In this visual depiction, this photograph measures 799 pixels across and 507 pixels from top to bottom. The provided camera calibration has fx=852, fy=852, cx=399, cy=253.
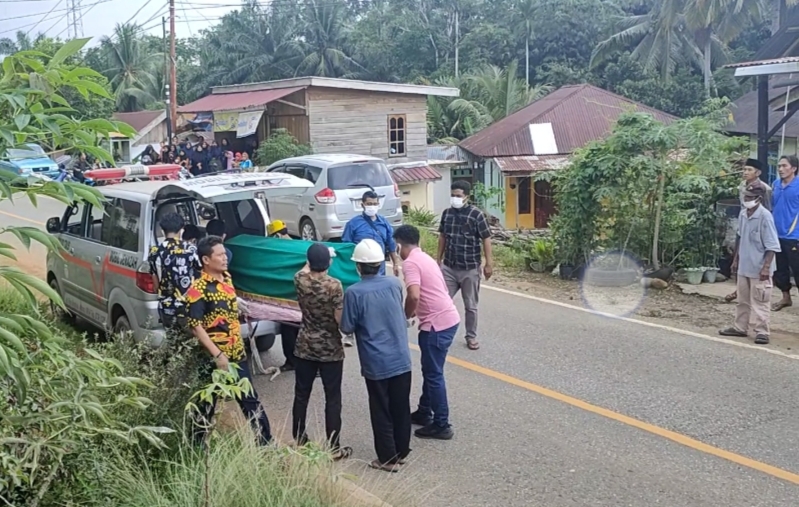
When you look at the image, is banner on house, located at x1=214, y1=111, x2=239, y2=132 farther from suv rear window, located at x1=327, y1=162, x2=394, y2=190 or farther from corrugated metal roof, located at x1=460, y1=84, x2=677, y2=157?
suv rear window, located at x1=327, y1=162, x2=394, y2=190

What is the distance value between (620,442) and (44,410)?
4089mm

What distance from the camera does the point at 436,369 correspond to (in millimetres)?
A: 6402

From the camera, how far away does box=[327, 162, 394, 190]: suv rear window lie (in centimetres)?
1549

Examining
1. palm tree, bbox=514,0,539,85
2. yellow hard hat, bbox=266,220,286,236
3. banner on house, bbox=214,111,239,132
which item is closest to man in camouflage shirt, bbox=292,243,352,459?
yellow hard hat, bbox=266,220,286,236

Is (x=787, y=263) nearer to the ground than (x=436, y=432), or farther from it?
farther from it

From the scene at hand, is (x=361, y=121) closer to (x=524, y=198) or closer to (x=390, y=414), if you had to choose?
(x=524, y=198)

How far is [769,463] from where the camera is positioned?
5855mm

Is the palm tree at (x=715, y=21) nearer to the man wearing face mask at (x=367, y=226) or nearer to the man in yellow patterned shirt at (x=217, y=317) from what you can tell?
the man wearing face mask at (x=367, y=226)

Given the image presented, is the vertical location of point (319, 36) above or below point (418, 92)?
above

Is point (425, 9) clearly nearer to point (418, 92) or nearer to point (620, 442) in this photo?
point (418, 92)

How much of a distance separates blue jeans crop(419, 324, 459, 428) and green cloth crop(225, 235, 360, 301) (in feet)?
3.53

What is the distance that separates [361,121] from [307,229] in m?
12.1

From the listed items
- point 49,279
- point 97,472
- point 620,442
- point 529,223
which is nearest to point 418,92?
point 529,223

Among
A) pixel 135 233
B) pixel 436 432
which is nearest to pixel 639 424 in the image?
pixel 436 432
